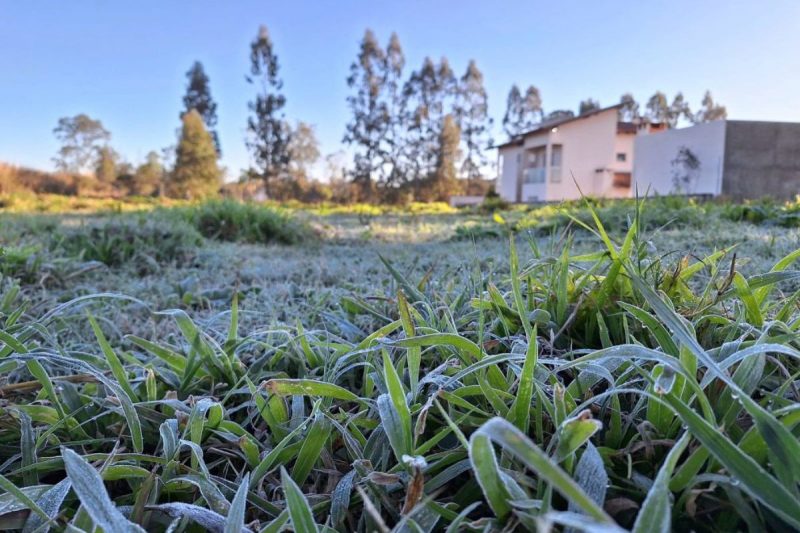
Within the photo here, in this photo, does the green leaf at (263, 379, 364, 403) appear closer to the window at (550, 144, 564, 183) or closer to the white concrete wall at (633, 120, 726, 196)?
the white concrete wall at (633, 120, 726, 196)

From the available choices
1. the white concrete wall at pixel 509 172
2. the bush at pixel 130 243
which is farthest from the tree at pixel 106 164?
the bush at pixel 130 243

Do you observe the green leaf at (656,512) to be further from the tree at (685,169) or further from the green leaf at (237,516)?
the tree at (685,169)

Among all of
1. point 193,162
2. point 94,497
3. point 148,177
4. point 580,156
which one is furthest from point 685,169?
point 148,177

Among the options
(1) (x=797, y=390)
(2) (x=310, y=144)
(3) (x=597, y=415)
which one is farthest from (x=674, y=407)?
(2) (x=310, y=144)

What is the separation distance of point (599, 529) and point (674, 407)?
155 mm

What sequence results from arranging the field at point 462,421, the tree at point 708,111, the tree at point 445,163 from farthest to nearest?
the tree at point 708,111 → the tree at point 445,163 → the field at point 462,421

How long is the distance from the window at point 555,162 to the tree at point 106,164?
2186cm

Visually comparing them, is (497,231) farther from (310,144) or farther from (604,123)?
(310,144)

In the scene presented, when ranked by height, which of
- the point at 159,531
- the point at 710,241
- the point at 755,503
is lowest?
the point at 159,531

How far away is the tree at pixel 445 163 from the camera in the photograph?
103ft

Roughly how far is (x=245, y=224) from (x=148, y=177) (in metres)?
25.9

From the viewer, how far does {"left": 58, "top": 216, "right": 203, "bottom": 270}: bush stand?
2777 millimetres

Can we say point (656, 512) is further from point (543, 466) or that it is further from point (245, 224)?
point (245, 224)

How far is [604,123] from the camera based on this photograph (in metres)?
22.9
